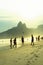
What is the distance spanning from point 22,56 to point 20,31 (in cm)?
37

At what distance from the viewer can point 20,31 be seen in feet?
12.1

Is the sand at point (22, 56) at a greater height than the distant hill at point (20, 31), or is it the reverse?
the distant hill at point (20, 31)

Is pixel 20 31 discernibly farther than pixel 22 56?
Yes

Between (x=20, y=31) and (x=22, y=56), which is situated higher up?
(x=20, y=31)

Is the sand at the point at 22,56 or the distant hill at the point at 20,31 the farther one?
the distant hill at the point at 20,31

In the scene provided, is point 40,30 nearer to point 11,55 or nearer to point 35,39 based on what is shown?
point 35,39

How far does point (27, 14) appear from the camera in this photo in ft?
12.2

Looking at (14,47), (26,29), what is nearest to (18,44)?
(14,47)

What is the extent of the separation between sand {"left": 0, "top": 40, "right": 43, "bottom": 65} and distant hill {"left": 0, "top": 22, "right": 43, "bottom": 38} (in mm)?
206

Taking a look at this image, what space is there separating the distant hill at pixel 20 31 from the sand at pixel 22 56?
0.68 feet

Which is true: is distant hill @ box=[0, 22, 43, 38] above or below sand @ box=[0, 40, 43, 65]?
above

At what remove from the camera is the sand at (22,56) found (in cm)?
347

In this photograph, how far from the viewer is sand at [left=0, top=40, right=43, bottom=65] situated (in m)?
3.47

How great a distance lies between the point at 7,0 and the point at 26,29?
19.3 inches
